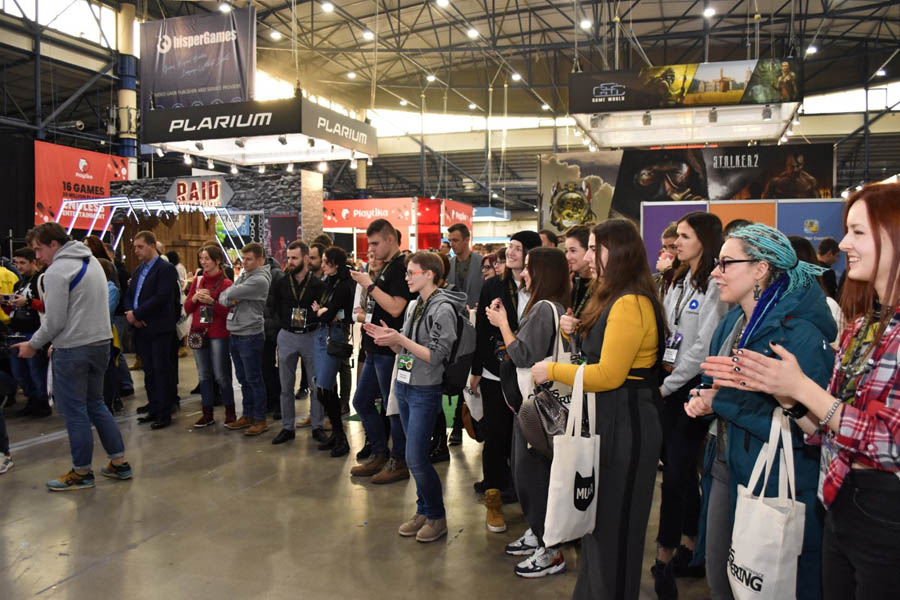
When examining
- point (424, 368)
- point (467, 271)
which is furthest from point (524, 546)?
point (467, 271)

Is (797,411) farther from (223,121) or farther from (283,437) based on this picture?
(223,121)

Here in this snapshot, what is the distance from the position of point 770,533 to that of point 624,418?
24.8 inches

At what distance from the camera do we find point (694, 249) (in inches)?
110

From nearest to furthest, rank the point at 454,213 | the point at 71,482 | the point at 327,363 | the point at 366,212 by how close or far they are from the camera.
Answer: the point at 71,482, the point at 327,363, the point at 366,212, the point at 454,213

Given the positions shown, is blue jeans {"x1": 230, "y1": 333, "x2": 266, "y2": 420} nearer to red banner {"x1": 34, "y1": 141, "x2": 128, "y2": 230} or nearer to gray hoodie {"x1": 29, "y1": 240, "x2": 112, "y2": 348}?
gray hoodie {"x1": 29, "y1": 240, "x2": 112, "y2": 348}

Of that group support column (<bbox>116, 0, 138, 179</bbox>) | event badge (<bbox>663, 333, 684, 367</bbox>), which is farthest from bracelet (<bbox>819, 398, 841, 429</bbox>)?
support column (<bbox>116, 0, 138, 179</bbox>)

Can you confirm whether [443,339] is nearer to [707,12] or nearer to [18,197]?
[707,12]

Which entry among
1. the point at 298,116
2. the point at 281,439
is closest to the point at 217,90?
the point at 298,116

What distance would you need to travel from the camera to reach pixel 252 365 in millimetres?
5152

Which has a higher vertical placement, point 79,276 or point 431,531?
point 79,276

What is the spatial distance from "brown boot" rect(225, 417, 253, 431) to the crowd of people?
0.02 m

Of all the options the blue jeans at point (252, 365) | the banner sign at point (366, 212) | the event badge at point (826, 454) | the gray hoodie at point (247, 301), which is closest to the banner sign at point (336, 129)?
the gray hoodie at point (247, 301)

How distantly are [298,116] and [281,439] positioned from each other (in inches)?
167

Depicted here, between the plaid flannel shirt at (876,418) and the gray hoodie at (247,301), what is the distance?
14.8 ft
